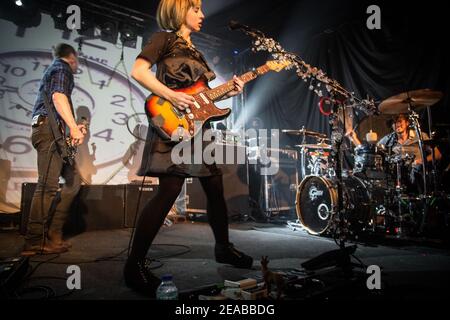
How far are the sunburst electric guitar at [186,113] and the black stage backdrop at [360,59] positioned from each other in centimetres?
454

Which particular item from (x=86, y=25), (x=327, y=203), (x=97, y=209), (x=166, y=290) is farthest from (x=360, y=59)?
(x=166, y=290)

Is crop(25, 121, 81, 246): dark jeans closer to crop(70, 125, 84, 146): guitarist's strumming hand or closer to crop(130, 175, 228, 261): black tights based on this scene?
crop(70, 125, 84, 146): guitarist's strumming hand

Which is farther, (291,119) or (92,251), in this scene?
(291,119)

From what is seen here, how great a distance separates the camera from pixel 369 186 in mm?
4324

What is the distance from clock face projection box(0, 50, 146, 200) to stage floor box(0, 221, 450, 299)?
1.88 meters

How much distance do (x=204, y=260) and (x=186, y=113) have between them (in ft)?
4.70

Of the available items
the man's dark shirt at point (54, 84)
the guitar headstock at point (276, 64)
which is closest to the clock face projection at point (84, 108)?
the man's dark shirt at point (54, 84)

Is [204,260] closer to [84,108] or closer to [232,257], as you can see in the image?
[232,257]

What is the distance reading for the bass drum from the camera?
4094mm

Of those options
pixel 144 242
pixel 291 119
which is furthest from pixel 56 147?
pixel 291 119

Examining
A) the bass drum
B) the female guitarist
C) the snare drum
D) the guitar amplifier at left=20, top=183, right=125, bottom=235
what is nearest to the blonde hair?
the female guitarist

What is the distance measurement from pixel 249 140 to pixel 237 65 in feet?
9.30

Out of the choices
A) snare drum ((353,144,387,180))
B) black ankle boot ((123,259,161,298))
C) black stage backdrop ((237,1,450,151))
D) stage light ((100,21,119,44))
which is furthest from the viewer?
stage light ((100,21,119,44))

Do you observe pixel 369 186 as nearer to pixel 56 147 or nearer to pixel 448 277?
pixel 448 277
